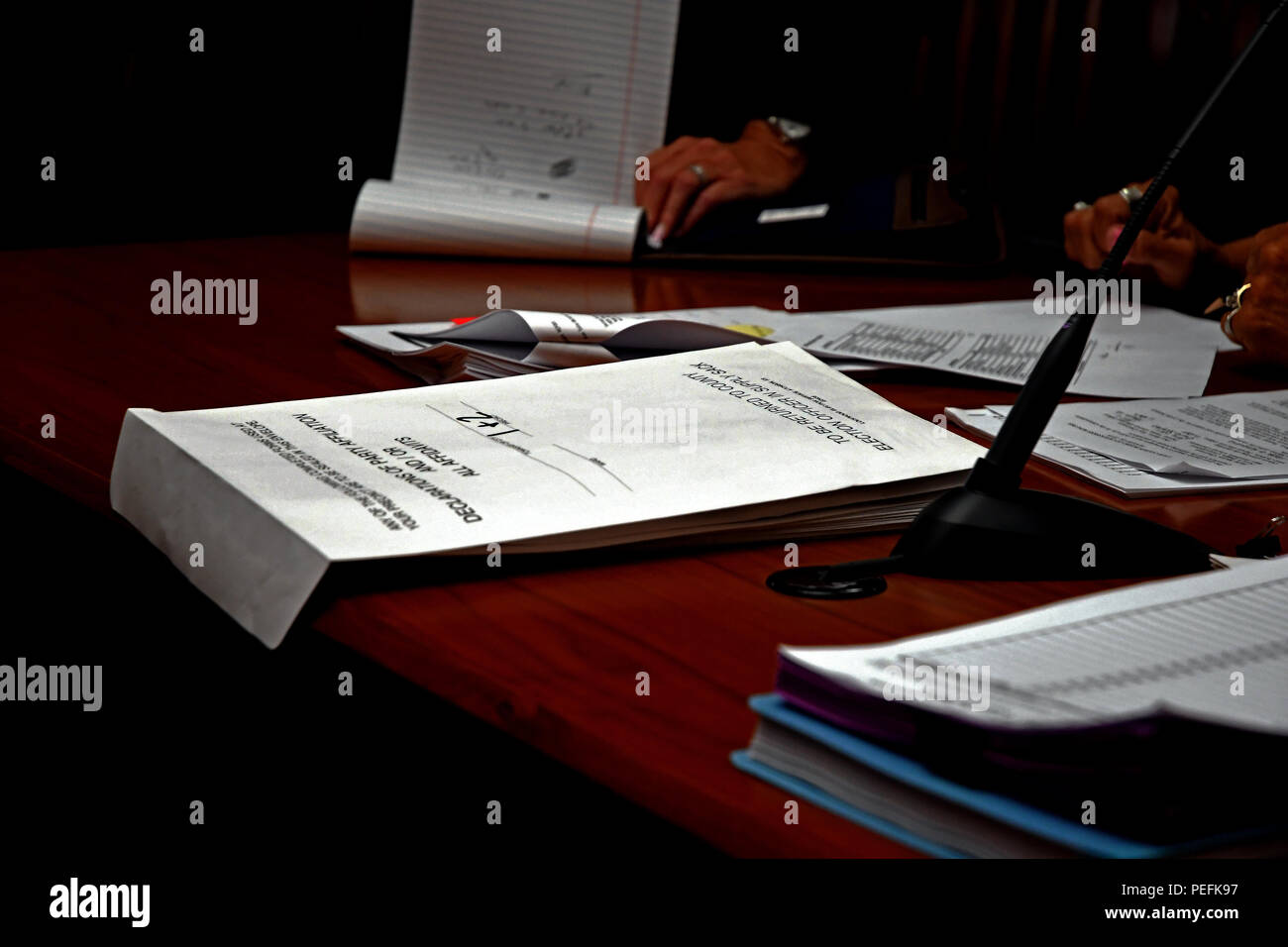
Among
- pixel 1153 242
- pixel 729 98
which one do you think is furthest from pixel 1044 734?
pixel 729 98

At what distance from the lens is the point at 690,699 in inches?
17.5

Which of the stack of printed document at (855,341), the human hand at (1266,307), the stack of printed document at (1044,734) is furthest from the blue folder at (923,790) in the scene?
the human hand at (1266,307)

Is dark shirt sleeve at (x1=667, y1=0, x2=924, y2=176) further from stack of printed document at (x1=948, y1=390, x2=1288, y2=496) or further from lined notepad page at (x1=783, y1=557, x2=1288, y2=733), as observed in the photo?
lined notepad page at (x1=783, y1=557, x2=1288, y2=733)

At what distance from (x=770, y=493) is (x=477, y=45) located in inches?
42.4

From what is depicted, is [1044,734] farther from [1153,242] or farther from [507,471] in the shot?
[1153,242]

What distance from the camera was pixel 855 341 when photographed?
1.01m

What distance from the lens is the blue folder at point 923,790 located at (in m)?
0.33

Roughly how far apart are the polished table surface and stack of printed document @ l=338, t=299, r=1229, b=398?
0.09ft

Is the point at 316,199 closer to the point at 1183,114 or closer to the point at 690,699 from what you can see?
the point at 1183,114

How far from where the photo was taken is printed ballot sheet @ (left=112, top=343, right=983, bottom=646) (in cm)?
53

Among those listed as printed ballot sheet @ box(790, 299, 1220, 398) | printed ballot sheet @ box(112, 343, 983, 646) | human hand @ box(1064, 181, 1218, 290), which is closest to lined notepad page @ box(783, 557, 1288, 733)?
printed ballot sheet @ box(112, 343, 983, 646)

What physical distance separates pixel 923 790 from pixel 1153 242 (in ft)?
3.45

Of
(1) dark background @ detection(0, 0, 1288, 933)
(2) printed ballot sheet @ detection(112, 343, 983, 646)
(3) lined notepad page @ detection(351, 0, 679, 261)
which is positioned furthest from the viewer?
(3) lined notepad page @ detection(351, 0, 679, 261)
